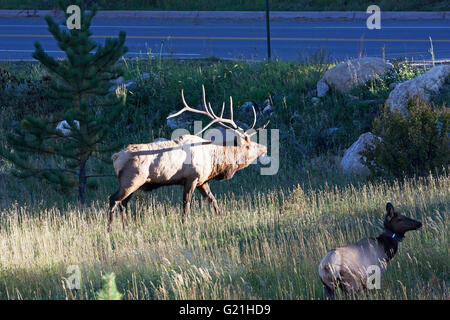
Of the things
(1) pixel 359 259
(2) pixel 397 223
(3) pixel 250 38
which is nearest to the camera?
(1) pixel 359 259

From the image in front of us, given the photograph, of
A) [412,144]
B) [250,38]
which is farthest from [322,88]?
[250,38]

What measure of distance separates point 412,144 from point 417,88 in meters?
2.63

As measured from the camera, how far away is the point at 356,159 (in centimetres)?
1180

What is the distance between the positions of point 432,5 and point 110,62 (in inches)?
573

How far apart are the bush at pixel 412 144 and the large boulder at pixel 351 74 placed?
11.5ft

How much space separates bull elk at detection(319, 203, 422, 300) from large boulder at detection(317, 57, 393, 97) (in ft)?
26.3

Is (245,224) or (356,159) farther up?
(356,159)

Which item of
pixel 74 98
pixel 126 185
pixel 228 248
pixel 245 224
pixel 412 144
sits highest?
pixel 74 98

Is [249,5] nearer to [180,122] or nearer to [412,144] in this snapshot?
[180,122]

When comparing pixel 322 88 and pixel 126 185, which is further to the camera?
pixel 322 88

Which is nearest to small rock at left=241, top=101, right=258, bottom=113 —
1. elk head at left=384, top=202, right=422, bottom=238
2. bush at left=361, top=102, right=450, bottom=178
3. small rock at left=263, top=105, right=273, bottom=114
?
small rock at left=263, top=105, right=273, bottom=114
